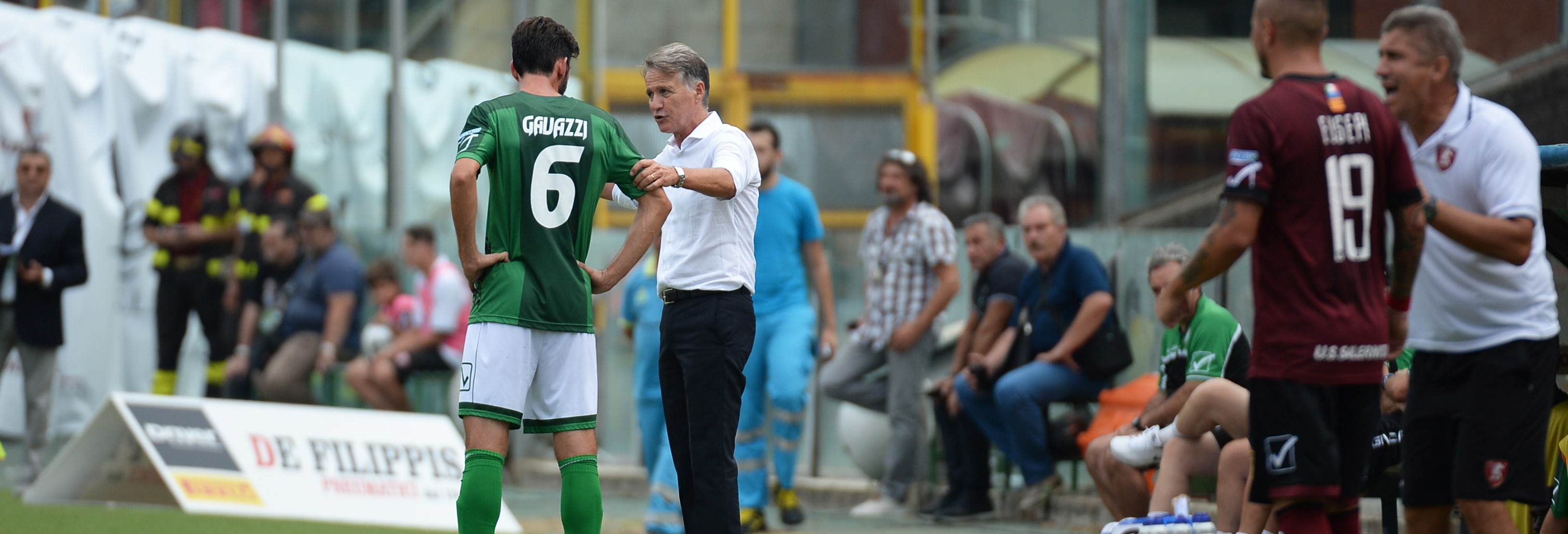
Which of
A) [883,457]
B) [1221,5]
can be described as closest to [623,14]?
[1221,5]

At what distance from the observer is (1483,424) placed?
14.4 feet

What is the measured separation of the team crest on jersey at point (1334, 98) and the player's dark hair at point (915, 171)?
497 centimetres

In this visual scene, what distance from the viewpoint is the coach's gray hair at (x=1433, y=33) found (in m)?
4.39

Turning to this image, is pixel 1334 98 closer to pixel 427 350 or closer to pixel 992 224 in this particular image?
pixel 992 224

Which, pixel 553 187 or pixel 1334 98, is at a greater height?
pixel 1334 98

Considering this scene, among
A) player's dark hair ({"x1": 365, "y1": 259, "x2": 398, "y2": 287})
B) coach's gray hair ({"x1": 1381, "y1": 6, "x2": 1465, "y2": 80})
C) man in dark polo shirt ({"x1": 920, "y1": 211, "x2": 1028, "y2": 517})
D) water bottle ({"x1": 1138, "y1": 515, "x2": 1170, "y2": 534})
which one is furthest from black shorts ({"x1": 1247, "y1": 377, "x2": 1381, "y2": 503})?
player's dark hair ({"x1": 365, "y1": 259, "x2": 398, "y2": 287})

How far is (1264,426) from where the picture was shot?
420 centimetres

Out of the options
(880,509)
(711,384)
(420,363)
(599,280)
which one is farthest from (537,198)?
(420,363)

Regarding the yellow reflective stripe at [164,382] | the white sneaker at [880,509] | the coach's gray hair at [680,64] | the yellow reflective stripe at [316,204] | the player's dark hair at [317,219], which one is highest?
the coach's gray hair at [680,64]

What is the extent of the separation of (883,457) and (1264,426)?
528cm

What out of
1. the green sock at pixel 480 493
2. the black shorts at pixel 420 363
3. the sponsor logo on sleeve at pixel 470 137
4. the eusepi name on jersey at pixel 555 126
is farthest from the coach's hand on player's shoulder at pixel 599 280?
the black shorts at pixel 420 363

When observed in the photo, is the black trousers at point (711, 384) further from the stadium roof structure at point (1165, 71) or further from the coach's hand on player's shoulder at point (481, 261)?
the stadium roof structure at point (1165, 71)

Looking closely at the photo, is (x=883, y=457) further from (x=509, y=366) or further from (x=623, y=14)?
(x=623, y=14)

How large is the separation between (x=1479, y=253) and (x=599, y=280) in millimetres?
2549
